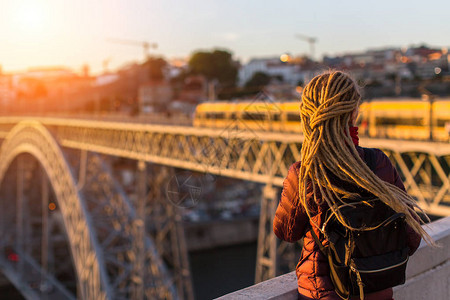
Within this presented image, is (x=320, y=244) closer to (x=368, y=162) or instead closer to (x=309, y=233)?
(x=309, y=233)

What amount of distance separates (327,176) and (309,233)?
0.22 metres

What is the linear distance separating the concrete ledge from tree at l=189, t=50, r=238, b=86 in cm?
5571

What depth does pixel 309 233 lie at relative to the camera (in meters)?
1.96

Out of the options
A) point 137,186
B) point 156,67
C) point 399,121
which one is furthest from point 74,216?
point 156,67

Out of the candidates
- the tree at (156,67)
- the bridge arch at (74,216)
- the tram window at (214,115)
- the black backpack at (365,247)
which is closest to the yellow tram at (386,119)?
the tram window at (214,115)

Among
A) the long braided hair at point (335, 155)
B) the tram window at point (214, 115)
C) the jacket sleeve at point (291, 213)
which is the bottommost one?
the tram window at point (214, 115)

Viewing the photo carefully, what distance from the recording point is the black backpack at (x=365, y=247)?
5.93ft

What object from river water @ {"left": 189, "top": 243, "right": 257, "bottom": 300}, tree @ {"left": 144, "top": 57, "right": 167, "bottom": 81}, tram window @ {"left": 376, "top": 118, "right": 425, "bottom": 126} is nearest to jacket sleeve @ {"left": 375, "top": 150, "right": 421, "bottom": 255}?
tram window @ {"left": 376, "top": 118, "right": 425, "bottom": 126}

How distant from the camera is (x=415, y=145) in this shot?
26.2 feet

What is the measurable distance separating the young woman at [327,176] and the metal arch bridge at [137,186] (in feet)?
20.2

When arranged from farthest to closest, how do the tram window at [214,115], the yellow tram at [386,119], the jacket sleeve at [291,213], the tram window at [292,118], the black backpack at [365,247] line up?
A: the tram window at [214,115], the tram window at [292,118], the yellow tram at [386,119], the jacket sleeve at [291,213], the black backpack at [365,247]

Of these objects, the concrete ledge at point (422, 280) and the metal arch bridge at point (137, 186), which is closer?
the concrete ledge at point (422, 280)

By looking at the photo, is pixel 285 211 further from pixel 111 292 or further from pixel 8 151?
pixel 8 151

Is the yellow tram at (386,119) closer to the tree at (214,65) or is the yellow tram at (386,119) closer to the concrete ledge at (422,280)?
the concrete ledge at (422,280)
